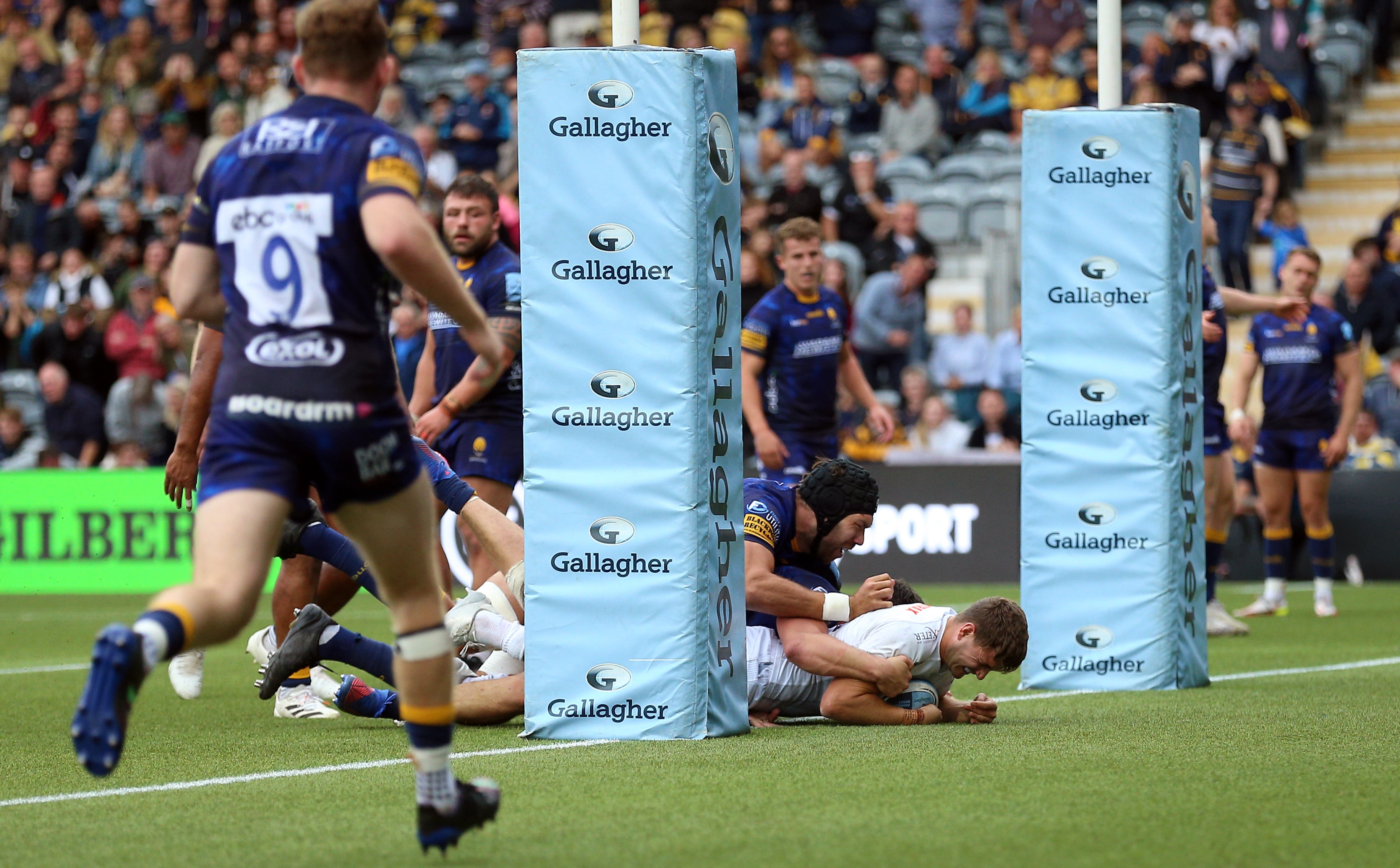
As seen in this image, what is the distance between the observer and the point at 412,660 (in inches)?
184

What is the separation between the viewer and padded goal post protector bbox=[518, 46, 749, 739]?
6859 millimetres

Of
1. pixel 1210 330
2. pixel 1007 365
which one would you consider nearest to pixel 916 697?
pixel 1210 330

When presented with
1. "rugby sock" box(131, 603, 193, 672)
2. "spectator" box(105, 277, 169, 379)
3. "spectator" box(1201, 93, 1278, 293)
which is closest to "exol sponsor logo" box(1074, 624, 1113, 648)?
"rugby sock" box(131, 603, 193, 672)

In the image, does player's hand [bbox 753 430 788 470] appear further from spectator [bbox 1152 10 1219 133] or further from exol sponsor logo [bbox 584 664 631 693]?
spectator [bbox 1152 10 1219 133]

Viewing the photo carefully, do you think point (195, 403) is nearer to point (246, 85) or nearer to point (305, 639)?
point (305, 639)

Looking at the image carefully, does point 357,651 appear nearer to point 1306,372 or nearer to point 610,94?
point 610,94

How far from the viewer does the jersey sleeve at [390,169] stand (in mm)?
4445

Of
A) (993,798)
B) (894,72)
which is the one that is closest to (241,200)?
(993,798)

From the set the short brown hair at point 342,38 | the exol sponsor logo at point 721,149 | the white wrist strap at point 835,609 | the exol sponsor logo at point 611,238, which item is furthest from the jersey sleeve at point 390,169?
the white wrist strap at point 835,609

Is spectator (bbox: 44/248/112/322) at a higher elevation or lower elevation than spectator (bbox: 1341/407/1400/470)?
higher

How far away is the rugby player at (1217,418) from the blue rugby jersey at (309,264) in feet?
21.5

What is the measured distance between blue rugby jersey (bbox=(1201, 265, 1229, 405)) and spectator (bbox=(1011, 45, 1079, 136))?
9265 millimetres

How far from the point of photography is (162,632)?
427cm

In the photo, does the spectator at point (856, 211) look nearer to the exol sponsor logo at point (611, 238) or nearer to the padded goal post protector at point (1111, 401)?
the padded goal post protector at point (1111, 401)
